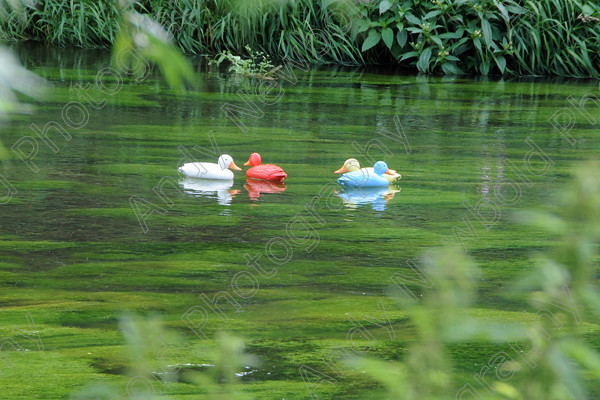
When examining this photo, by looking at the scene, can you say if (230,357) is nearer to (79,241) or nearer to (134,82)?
(79,241)

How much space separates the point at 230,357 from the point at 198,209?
218cm

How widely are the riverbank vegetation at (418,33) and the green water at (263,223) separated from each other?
948 millimetres

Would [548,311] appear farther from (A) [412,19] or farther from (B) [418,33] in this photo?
(B) [418,33]

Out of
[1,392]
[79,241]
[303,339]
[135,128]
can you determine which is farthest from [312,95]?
[1,392]

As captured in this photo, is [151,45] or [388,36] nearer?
[151,45]

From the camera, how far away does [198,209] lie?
8.59ft

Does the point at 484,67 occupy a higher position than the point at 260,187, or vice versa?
the point at 484,67

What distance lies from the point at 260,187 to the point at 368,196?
385 mm

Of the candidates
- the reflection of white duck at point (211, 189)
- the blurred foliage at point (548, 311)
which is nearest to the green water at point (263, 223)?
the reflection of white duck at point (211, 189)

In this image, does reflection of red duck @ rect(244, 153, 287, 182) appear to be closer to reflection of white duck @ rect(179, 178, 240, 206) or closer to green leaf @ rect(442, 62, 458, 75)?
reflection of white duck @ rect(179, 178, 240, 206)

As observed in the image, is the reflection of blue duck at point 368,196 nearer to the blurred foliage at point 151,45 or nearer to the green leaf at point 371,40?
the blurred foliage at point 151,45

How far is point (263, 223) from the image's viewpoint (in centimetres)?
248

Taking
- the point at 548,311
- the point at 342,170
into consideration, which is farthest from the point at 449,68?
the point at 548,311

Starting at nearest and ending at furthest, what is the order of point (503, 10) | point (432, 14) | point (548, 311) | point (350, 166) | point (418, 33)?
point (548, 311) < point (350, 166) < point (503, 10) < point (432, 14) < point (418, 33)
